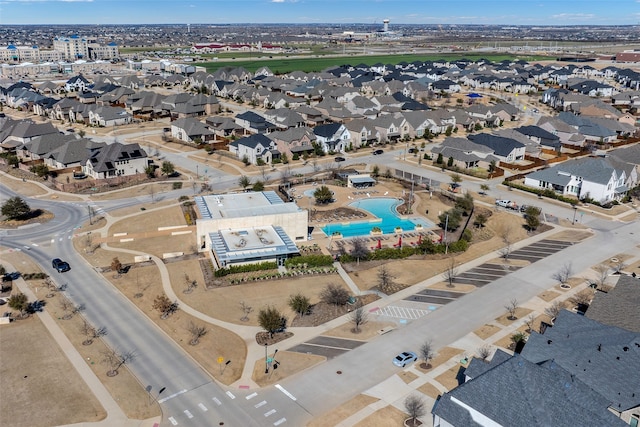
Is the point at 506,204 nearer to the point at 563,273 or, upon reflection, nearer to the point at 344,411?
the point at 563,273

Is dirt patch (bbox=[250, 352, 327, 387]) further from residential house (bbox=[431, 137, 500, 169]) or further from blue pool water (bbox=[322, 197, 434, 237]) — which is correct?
residential house (bbox=[431, 137, 500, 169])

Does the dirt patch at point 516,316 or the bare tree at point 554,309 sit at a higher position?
the bare tree at point 554,309

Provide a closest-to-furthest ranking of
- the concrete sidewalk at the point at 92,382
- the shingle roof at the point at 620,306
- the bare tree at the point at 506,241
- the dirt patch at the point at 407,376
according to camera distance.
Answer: the concrete sidewalk at the point at 92,382, the dirt patch at the point at 407,376, the shingle roof at the point at 620,306, the bare tree at the point at 506,241

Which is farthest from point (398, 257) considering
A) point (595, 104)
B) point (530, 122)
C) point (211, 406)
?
point (595, 104)

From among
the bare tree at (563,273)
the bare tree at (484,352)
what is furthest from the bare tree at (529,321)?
the bare tree at (563,273)

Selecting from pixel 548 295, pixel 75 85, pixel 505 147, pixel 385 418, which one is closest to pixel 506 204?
pixel 548 295

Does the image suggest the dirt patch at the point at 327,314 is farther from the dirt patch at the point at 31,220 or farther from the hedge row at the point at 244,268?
the dirt patch at the point at 31,220
